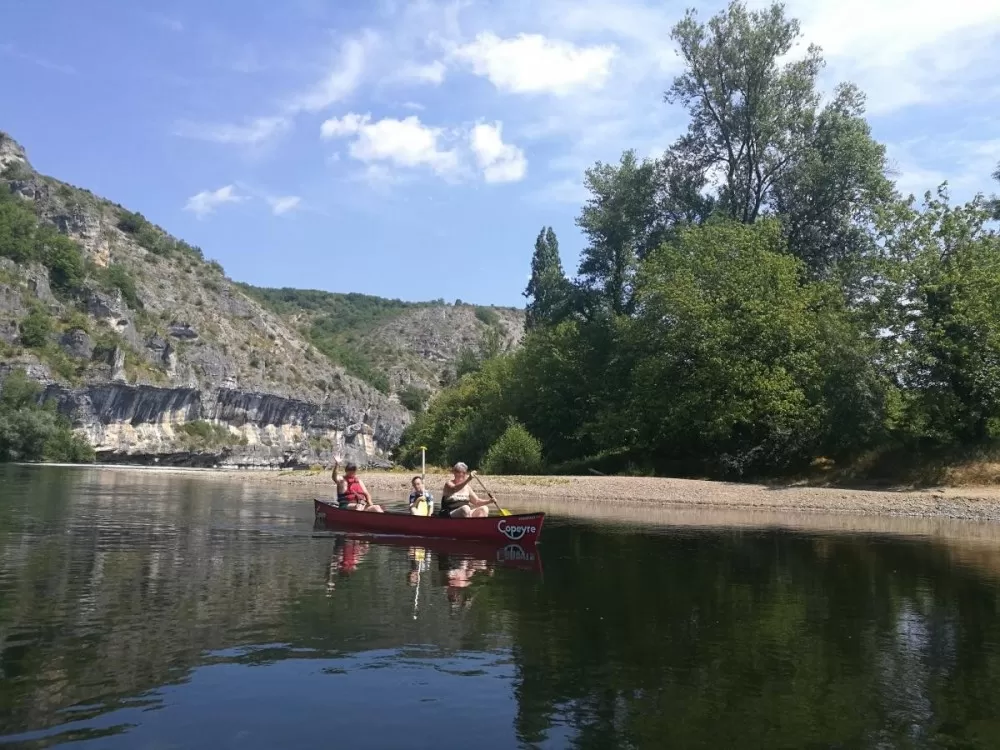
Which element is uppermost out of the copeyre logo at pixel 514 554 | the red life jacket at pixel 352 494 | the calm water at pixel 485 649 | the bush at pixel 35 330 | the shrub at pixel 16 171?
the shrub at pixel 16 171

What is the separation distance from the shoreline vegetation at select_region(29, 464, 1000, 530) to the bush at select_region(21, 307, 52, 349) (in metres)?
61.1

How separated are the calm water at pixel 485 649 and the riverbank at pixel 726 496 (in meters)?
13.2

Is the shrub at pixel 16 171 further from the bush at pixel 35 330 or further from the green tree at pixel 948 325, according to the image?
the green tree at pixel 948 325

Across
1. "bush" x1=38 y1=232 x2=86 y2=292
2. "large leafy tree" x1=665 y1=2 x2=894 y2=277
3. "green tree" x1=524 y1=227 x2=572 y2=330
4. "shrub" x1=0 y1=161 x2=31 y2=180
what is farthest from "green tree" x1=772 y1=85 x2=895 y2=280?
"shrub" x1=0 y1=161 x2=31 y2=180

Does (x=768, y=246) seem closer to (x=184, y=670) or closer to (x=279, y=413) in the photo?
(x=184, y=670)

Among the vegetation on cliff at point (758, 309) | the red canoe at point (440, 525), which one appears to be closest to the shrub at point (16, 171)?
the vegetation on cliff at point (758, 309)

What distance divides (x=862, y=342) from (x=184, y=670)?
3455 cm

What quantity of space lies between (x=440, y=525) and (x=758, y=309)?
2520 cm

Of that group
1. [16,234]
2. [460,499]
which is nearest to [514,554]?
[460,499]

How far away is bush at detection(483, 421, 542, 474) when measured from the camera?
49.3 metres

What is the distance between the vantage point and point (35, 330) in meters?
89.2

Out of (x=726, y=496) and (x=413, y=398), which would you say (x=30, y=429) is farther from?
(x=413, y=398)

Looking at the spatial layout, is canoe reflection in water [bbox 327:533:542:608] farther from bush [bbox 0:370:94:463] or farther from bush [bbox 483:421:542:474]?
bush [bbox 0:370:94:463]

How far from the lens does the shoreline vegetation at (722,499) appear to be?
30.4 m
